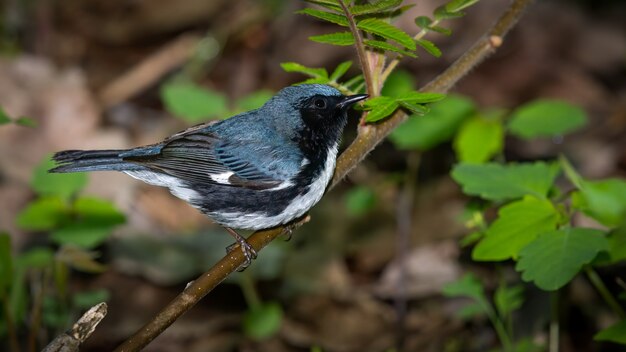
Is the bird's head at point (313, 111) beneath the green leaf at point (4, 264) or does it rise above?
beneath

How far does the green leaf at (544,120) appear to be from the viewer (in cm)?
442

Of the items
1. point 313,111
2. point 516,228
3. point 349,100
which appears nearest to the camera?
point 516,228

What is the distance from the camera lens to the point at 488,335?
506cm

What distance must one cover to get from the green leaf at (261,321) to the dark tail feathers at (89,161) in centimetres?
171

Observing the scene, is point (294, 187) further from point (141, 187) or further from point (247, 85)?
point (247, 85)

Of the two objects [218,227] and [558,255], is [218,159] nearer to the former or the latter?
[558,255]

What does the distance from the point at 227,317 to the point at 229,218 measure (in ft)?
6.47

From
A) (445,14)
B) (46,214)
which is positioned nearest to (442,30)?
(445,14)

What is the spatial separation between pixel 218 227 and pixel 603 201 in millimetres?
3466

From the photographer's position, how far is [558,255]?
2.85 m

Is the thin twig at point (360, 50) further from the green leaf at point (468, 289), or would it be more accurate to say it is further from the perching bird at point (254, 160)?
the green leaf at point (468, 289)

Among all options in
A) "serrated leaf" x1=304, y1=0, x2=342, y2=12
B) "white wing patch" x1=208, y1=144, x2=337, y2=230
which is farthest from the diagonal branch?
"serrated leaf" x1=304, y1=0, x2=342, y2=12

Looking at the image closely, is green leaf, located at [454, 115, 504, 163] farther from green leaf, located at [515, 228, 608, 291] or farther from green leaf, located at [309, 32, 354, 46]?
green leaf, located at [309, 32, 354, 46]

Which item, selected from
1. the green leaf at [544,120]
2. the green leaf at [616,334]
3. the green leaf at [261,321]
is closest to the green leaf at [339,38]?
the green leaf at [616,334]
